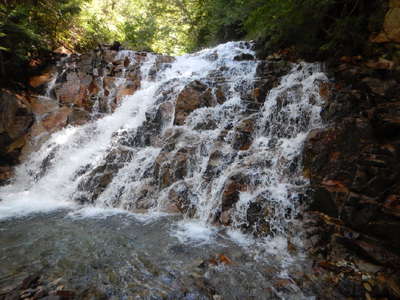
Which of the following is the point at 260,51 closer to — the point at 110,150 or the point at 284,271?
the point at 110,150

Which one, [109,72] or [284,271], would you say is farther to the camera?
[109,72]

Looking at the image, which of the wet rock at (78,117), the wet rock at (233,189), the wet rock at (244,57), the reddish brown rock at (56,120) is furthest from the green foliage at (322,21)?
the reddish brown rock at (56,120)

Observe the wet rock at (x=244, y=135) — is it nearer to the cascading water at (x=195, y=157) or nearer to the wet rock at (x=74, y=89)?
the cascading water at (x=195, y=157)

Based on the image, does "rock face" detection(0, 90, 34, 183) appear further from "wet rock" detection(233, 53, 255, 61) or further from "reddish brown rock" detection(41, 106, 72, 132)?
"wet rock" detection(233, 53, 255, 61)

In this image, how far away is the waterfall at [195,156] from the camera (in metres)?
4.85

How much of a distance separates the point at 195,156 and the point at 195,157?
0.09 feet

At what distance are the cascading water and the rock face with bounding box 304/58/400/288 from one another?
43 centimetres

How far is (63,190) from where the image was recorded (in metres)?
6.50

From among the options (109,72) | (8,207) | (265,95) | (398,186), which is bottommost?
(8,207)

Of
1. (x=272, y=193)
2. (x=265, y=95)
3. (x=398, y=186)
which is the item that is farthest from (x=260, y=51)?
(x=398, y=186)

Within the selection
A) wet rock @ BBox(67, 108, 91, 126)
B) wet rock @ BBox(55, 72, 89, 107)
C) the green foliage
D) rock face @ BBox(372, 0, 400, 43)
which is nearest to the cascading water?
wet rock @ BBox(67, 108, 91, 126)

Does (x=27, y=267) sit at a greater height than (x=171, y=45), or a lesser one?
lesser

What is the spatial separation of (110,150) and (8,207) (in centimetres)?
269

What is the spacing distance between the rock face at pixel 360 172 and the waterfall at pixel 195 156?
0.42 meters
